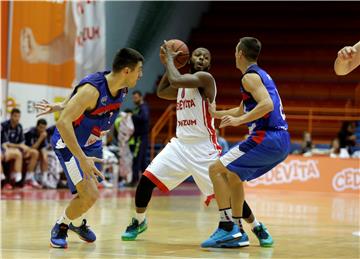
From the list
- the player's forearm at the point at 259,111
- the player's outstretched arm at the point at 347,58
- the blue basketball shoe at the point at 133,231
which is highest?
the player's outstretched arm at the point at 347,58

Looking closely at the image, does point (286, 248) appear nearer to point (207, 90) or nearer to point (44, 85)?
point (207, 90)

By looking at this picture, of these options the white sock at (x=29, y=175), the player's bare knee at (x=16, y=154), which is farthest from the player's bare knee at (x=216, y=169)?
the white sock at (x=29, y=175)

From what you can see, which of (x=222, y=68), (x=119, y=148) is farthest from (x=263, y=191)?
(x=222, y=68)

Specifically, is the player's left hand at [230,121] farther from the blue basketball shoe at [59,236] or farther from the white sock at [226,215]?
the blue basketball shoe at [59,236]

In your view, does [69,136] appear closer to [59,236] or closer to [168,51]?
[59,236]

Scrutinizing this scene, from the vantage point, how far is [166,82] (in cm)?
771

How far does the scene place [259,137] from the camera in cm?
694

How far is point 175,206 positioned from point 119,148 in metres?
5.82

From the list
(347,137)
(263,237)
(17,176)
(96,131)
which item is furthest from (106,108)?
(347,137)

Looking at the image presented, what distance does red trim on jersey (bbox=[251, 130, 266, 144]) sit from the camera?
693 centimetres

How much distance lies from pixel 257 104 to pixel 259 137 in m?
0.31

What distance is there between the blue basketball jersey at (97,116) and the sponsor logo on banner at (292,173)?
11.2 meters

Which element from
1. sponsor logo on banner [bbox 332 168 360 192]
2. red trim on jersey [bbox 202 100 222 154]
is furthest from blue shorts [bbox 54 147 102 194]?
sponsor logo on banner [bbox 332 168 360 192]

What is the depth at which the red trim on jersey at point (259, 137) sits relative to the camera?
693cm
